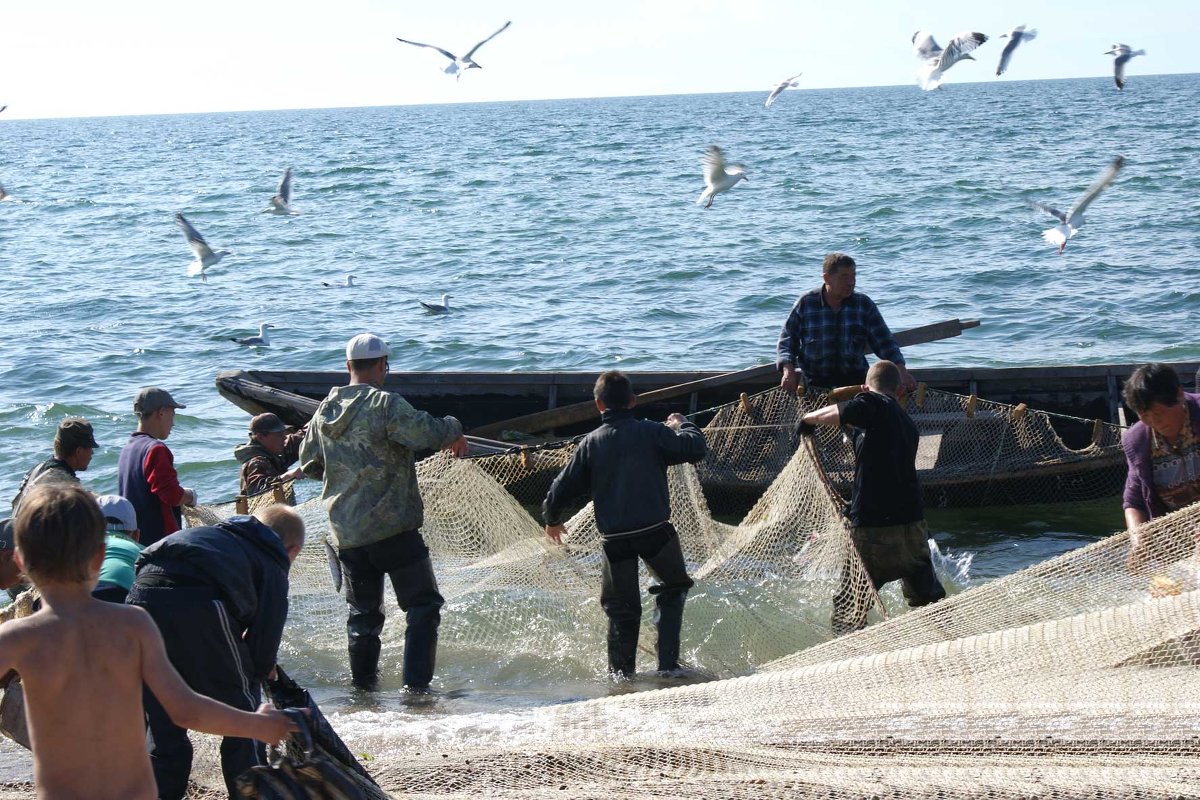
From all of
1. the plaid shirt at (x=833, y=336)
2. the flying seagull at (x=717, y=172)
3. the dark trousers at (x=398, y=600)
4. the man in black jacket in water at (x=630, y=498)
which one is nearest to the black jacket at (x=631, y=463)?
the man in black jacket in water at (x=630, y=498)

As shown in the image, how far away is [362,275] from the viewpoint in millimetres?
27703

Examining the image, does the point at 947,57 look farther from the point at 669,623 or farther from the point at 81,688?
the point at 81,688

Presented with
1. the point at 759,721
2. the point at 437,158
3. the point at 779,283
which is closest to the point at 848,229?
the point at 779,283

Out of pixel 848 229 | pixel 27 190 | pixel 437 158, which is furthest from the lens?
pixel 437 158

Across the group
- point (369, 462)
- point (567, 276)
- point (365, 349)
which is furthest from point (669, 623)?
point (567, 276)

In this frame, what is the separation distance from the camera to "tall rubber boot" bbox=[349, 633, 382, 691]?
630cm

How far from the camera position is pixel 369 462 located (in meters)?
5.95

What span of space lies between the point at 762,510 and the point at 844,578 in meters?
0.91

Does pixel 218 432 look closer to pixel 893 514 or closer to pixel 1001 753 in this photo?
pixel 893 514

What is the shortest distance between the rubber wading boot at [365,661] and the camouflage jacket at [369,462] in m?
0.55

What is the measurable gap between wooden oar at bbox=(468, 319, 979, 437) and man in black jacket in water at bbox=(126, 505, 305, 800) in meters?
5.96

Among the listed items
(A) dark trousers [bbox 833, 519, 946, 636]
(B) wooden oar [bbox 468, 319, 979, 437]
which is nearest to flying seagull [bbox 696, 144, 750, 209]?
(B) wooden oar [bbox 468, 319, 979, 437]

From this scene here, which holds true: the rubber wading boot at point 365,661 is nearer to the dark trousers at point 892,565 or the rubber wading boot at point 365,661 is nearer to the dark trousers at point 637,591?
the dark trousers at point 637,591

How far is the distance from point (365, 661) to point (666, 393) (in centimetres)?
435
